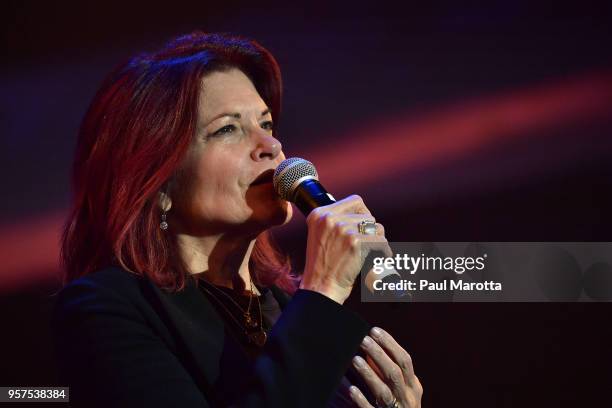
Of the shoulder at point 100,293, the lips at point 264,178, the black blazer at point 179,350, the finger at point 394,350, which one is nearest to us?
the black blazer at point 179,350

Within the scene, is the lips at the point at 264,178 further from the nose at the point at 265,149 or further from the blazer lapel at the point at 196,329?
the blazer lapel at the point at 196,329

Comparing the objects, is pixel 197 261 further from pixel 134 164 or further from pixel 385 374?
pixel 385 374

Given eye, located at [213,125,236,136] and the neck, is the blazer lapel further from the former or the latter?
eye, located at [213,125,236,136]

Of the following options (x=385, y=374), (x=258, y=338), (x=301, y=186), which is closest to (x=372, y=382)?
(x=385, y=374)

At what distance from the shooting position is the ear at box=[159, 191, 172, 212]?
1.57 metres

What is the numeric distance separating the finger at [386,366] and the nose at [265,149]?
1.46ft

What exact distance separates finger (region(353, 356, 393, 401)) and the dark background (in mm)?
1035

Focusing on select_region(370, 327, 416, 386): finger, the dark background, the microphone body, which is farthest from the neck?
the dark background

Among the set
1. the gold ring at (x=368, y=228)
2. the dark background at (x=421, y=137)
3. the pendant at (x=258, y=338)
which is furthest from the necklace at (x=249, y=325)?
the dark background at (x=421, y=137)

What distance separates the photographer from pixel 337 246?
4.09ft

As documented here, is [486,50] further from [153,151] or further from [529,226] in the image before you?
[153,151]

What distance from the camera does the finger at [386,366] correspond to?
53.7 inches

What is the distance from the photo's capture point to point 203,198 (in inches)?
59.6

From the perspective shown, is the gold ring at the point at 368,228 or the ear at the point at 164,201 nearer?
the gold ring at the point at 368,228
